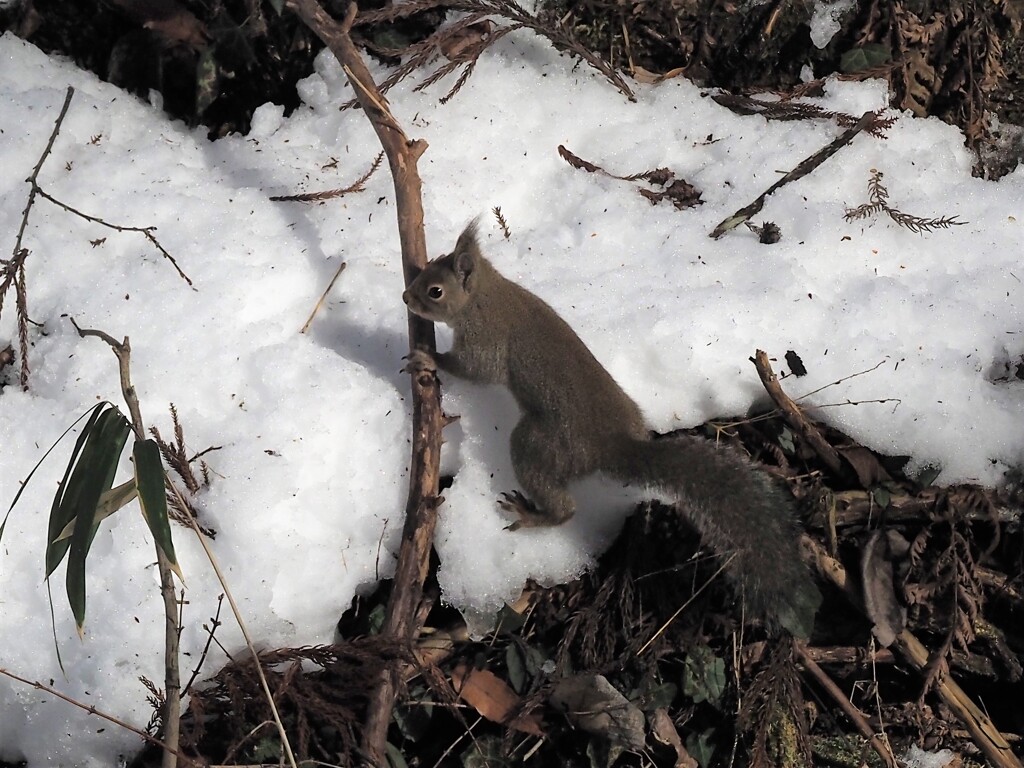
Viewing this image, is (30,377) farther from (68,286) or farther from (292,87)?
(292,87)

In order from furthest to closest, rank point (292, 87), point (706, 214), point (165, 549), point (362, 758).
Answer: point (292, 87)
point (706, 214)
point (362, 758)
point (165, 549)

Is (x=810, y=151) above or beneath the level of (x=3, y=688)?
above

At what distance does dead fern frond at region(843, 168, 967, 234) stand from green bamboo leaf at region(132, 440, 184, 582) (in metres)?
2.67

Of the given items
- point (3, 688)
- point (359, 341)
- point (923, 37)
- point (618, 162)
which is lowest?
point (3, 688)

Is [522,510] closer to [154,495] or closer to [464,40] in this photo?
[154,495]

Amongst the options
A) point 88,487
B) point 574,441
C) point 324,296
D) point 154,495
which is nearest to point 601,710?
point 574,441

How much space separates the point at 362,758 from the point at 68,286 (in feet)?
6.45

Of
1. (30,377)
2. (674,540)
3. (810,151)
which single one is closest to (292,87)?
(30,377)

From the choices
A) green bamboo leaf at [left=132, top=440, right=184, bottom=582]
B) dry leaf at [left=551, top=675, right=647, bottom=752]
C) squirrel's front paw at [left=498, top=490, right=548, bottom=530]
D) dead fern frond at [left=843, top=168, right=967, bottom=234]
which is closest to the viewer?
green bamboo leaf at [left=132, top=440, right=184, bottom=582]

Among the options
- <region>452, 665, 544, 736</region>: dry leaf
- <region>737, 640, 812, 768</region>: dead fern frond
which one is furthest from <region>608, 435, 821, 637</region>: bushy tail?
<region>452, 665, 544, 736</region>: dry leaf

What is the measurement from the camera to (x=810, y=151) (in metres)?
3.57

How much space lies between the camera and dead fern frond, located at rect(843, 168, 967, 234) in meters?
3.32

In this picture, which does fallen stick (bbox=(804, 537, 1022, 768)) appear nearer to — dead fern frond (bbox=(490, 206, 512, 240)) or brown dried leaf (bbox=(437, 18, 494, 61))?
dead fern frond (bbox=(490, 206, 512, 240))

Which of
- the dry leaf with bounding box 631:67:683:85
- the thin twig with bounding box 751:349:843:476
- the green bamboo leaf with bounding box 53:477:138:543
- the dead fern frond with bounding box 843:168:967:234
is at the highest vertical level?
the dry leaf with bounding box 631:67:683:85
